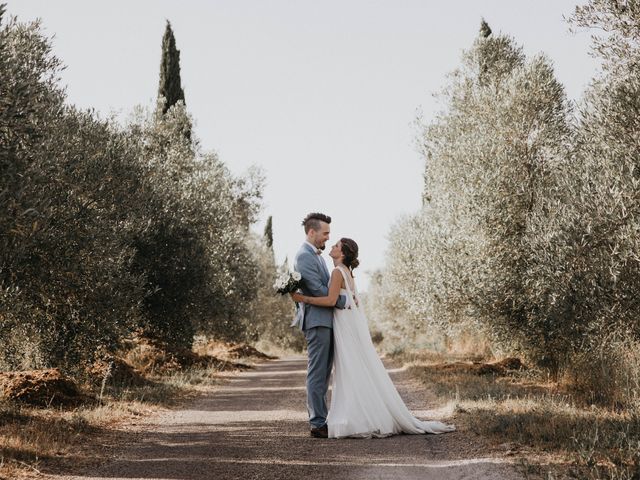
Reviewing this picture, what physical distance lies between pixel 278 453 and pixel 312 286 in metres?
2.72

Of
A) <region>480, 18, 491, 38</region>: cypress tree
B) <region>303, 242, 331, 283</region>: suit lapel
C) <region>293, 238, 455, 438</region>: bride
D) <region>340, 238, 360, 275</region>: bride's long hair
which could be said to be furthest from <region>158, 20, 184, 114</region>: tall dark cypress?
<region>293, 238, 455, 438</region>: bride

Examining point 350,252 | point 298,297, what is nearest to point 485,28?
point 350,252

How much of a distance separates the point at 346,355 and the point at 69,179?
684 centimetres

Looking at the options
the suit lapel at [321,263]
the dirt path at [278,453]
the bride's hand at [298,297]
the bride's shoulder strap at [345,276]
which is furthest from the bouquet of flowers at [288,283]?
the dirt path at [278,453]

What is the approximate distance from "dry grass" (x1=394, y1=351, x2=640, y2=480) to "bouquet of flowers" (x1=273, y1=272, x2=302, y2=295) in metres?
3.31

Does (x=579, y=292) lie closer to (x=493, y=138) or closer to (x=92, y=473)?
(x=493, y=138)

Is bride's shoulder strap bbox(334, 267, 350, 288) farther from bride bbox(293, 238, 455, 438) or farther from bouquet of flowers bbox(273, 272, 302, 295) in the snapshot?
bouquet of flowers bbox(273, 272, 302, 295)

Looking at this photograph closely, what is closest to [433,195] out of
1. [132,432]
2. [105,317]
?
[105,317]

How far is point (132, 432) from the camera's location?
10664 millimetres

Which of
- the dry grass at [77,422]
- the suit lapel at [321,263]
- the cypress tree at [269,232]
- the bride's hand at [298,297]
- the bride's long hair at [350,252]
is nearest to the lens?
the dry grass at [77,422]

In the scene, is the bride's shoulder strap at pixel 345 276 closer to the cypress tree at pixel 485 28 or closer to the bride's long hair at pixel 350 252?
the bride's long hair at pixel 350 252

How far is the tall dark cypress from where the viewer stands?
31438 mm

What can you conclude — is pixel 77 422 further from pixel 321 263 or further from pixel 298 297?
pixel 321 263

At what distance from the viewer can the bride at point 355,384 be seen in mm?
10227
